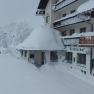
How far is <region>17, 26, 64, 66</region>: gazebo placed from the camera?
3238cm

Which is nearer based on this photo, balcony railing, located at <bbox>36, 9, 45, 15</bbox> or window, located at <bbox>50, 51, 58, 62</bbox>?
window, located at <bbox>50, 51, 58, 62</bbox>

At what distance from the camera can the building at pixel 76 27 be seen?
23250mm

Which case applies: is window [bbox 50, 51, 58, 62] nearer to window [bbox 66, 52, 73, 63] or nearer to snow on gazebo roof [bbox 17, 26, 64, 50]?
snow on gazebo roof [bbox 17, 26, 64, 50]

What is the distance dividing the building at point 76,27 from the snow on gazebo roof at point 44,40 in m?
1.09

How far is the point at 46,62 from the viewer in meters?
35.5

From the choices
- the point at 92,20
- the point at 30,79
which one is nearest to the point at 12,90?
the point at 30,79

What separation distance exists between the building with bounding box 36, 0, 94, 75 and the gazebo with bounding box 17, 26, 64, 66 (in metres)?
1.22

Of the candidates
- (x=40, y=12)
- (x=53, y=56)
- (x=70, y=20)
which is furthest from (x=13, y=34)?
(x=70, y=20)

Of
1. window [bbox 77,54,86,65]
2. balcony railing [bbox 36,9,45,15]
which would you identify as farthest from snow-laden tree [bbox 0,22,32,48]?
window [bbox 77,54,86,65]

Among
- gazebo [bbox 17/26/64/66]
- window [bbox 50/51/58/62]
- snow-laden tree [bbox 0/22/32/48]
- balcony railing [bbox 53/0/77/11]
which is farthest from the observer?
snow-laden tree [bbox 0/22/32/48]

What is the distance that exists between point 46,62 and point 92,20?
41.0 ft

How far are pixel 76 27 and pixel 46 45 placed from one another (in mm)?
4790

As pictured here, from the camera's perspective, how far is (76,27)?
30312 mm

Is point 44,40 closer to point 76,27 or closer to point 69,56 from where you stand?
point 69,56
